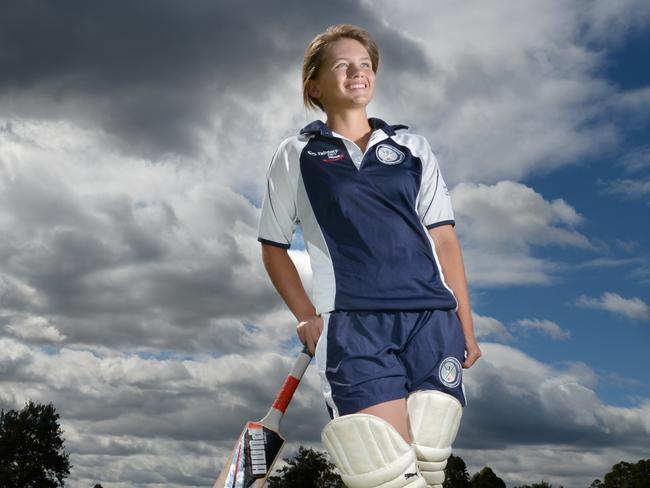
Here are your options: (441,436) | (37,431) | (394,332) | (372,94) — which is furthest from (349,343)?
(37,431)

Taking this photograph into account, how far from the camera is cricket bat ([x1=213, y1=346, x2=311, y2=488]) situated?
15.8 feet

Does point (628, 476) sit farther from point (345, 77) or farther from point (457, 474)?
point (345, 77)

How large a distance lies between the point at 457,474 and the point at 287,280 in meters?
51.3

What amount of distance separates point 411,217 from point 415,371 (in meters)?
0.75

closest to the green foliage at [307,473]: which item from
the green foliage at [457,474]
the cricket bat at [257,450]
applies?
the green foliage at [457,474]

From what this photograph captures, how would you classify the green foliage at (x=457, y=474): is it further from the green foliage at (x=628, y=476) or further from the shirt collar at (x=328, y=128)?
the shirt collar at (x=328, y=128)

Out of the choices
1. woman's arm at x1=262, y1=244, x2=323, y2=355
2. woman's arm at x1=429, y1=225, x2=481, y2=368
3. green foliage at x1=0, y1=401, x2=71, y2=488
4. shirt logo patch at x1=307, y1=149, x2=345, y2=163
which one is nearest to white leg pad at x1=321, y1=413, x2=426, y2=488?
woman's arm at x1=262, y1=244, x2=323, y2=355

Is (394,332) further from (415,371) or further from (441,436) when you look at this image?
(441,436)

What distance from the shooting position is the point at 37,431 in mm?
42812

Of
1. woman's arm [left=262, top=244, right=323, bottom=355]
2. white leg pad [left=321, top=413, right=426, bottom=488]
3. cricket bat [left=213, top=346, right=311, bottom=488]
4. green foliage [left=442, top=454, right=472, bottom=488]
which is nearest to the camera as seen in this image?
white leg pad [left=321, top=413, right=426, bottom=488]

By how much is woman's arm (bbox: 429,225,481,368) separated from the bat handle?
89 cm

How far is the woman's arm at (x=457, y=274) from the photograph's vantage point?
13.4ft

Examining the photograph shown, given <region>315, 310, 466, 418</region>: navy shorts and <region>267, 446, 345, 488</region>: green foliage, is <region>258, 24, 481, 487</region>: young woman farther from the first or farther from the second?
<region>267, 446, 345, 488</region>: green foliage

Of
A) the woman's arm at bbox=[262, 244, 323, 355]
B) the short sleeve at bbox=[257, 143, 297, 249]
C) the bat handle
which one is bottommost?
the bat handle
